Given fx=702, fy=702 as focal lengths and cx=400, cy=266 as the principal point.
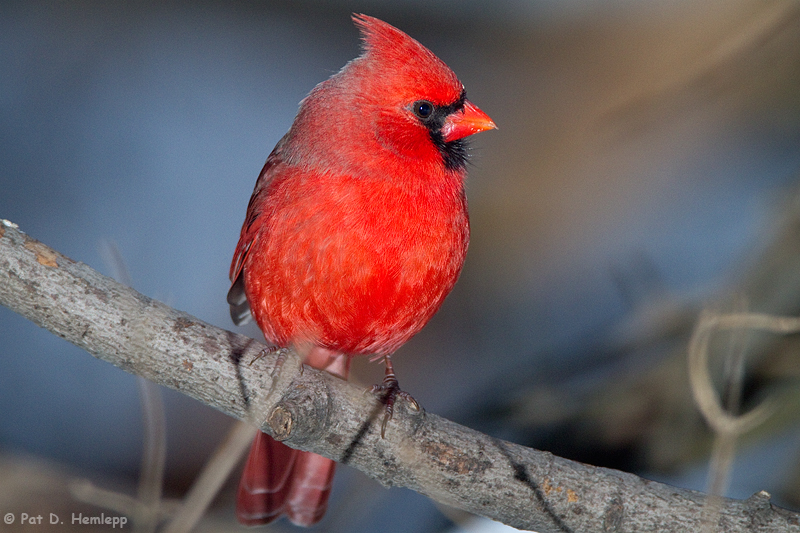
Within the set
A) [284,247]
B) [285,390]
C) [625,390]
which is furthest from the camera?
[625,390]

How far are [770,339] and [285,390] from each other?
83.0 inches

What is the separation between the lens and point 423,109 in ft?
7.86

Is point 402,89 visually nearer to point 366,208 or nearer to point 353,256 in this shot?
point 366,208

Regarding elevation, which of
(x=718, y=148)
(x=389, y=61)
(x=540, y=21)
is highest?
(x=540, y=21)

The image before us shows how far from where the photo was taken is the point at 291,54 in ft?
16.1

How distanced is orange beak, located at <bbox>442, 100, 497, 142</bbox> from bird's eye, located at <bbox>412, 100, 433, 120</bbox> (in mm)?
75

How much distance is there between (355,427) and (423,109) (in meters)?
1.09

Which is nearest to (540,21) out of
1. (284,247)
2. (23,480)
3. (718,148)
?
(718,148)

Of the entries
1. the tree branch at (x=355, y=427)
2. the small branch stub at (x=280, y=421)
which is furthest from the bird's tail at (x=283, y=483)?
the small branch stub at (x=280, y=421)

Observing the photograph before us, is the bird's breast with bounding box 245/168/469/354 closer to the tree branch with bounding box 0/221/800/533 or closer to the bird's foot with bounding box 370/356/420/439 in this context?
the bird's foot with bounding box 370/356/420/439

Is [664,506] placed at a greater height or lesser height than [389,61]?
lesser

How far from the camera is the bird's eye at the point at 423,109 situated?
2.38 m

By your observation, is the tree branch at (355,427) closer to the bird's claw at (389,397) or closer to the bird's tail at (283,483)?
the bird's claw at (389,397)

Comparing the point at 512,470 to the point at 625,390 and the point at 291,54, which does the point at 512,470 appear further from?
the point at 291,54
